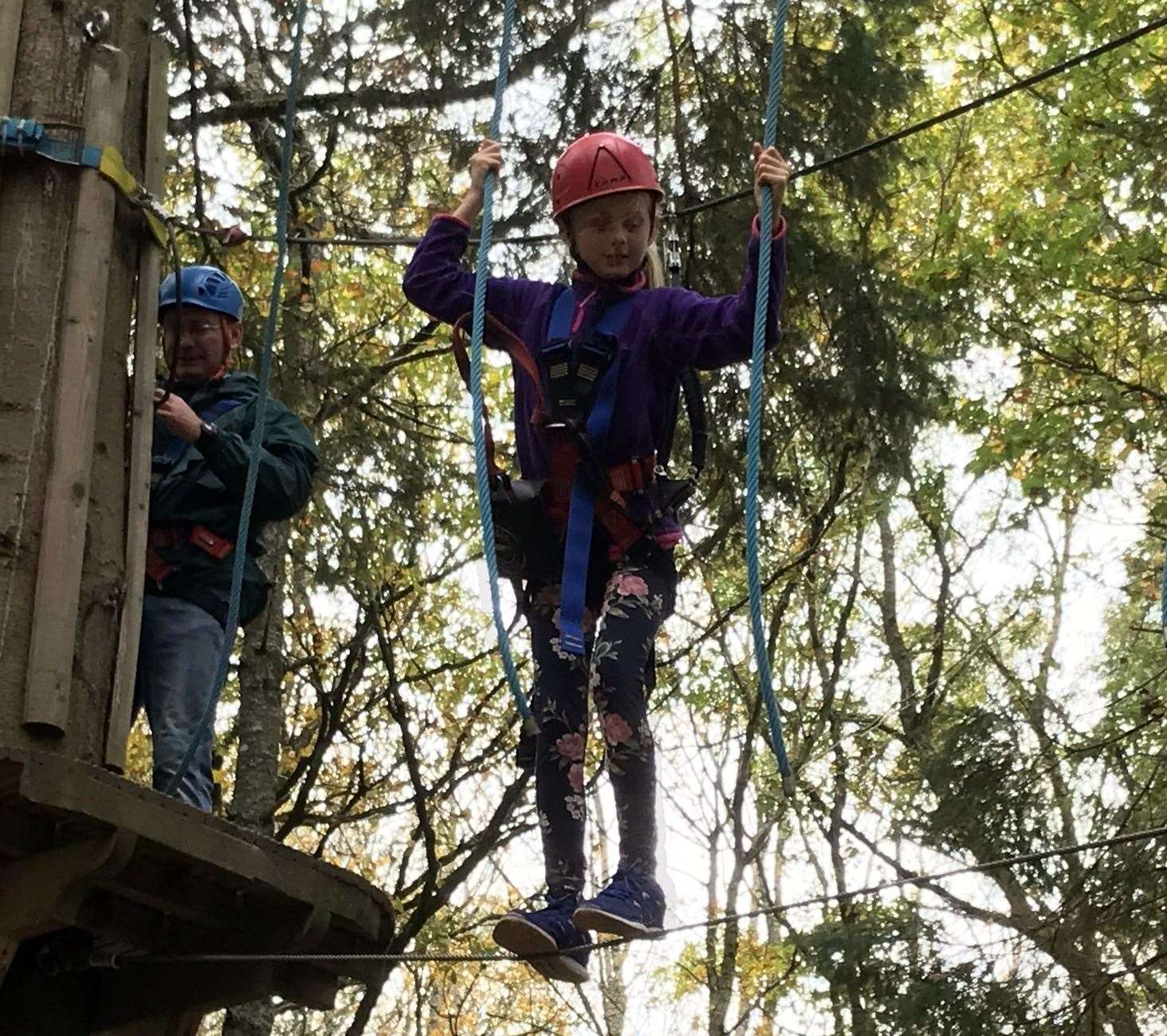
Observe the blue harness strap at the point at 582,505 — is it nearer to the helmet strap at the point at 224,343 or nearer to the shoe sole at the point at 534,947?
the shoe sole at the point at 534,947

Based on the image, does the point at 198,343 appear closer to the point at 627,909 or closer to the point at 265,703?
the point at 627,909

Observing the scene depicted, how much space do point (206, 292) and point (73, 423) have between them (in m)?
0.66

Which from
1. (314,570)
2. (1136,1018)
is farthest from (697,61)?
(1136,1018)

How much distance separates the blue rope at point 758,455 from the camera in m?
2.88

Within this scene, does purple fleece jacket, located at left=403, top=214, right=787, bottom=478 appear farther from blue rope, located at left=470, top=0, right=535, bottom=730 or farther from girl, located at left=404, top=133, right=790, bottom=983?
blue rope, located at left=470, top=0, right=535, bottom=730

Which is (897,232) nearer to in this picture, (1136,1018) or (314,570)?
(1136,1018)

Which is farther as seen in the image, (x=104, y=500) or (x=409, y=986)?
(x=409, y=986)

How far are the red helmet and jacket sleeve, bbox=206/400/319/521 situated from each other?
0.85 metres

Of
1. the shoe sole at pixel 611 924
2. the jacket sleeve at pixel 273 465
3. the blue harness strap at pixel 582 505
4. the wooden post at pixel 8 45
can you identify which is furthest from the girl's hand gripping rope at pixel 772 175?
the wooden post at pixel 8 45

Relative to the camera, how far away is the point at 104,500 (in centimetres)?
345

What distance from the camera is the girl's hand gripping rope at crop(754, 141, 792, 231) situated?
3.13 meters

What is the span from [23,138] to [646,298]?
144 cm

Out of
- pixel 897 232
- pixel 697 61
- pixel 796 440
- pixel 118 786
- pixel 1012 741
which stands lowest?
pixel 118 786

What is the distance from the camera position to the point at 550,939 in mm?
3062
